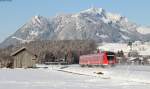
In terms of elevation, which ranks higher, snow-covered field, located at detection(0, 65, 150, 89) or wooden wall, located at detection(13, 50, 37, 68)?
wooden wall, located at detection(13, 50, 37, 68)

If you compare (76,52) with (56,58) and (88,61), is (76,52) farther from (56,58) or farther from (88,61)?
(88,61)

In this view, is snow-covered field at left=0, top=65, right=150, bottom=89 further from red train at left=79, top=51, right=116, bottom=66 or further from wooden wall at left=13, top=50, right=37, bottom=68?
wooden wall at left=13, top=50, right=37, bottom=68

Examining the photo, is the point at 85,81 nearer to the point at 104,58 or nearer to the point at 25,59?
the point at 104,58

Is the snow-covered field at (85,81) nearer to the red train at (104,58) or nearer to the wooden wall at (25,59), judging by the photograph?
the red train at (104,58)

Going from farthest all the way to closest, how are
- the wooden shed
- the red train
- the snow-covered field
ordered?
the wooden shed < the red train < the snow-covered field

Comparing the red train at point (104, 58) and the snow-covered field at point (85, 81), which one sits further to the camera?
the red train at point (104, 58)

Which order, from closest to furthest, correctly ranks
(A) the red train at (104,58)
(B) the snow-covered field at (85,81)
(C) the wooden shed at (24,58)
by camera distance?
1. (B) the snow-covered field at (85,81)
2. (A) the red train at (104,58)
3. (C) the wooden shed at (24,58)

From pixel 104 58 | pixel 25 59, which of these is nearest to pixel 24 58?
pixel 25 59

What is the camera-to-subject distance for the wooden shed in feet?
351

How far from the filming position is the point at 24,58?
107 metres

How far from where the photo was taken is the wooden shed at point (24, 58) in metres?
107

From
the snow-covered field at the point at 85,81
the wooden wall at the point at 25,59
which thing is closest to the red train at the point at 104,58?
the wooden wall at the point at 25,59

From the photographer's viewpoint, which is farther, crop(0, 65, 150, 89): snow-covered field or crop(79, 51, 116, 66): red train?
crop(79, 51, 116, 66): red train

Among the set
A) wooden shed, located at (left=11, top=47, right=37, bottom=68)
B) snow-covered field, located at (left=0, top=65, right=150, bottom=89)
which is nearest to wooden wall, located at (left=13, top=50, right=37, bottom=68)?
wooden shed, located at (left=11, top=47, right=37, bottom=68)
